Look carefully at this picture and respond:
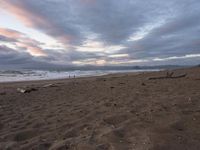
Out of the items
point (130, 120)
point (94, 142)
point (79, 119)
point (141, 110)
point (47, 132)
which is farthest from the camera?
point (141, 110)

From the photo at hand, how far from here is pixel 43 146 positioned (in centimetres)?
330

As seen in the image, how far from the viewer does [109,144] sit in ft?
10.4

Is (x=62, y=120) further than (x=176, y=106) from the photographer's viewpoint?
No

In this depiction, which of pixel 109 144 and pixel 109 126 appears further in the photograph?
pixel 109 126

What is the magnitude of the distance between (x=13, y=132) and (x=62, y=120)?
1.00 meters

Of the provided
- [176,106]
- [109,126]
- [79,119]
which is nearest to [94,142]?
[109,126]

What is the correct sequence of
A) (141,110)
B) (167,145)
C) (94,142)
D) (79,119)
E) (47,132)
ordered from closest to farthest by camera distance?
(167,145) < (94,142) < (47,132) < (79,119) < (141,110)

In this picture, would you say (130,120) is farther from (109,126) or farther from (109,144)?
(109,144)

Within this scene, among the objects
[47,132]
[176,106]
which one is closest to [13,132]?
[47,132]

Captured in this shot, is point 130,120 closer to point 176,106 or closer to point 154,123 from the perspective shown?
point 154,123

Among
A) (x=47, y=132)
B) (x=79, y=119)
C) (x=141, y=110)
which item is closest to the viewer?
(x=47, y=132)

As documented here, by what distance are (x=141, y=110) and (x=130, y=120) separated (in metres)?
0.84

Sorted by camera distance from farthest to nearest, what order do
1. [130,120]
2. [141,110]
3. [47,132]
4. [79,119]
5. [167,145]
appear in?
[141,110]
[79,119]
[130,120]
[47,132]
[167,145]

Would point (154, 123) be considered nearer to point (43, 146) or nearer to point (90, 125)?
point (90, 125)
